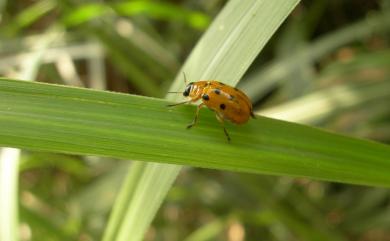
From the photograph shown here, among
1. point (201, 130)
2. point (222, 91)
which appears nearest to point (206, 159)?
point (201, 130)

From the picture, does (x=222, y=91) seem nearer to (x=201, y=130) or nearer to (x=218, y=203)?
(x=201, y=130)

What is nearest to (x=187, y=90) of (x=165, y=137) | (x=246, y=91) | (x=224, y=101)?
(x=224, y=101)

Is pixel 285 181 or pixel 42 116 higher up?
pixel 285 181

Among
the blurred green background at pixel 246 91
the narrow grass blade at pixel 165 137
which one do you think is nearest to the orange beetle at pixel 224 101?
the narrow grass blade at pixel 165 137

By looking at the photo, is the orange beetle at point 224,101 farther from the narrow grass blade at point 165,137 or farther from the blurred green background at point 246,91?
the blurred green background at point 246,91

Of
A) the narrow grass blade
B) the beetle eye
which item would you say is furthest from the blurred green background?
the narrow grass blade

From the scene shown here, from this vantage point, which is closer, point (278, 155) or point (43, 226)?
point (278, 155)

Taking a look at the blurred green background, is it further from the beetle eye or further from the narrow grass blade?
the narrow grass blade
